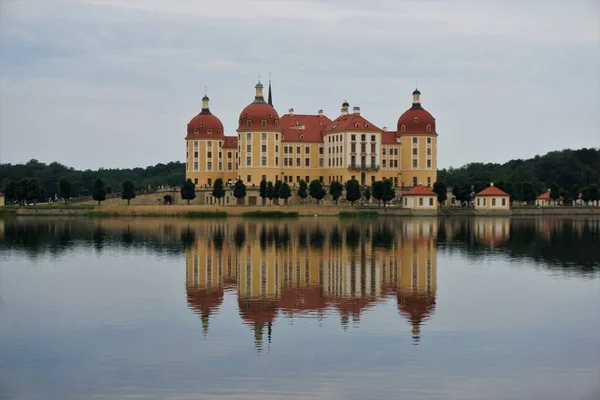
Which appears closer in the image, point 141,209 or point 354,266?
point 354,266

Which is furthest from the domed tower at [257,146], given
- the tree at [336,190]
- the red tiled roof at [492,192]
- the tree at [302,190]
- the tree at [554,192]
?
the tree at [554,192]

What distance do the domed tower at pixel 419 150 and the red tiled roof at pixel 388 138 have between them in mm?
938

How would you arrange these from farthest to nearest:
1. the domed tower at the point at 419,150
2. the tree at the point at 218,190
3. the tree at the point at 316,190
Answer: the domed tower at the point at 419,150, the tree at the point at 218,190, the tree at the point at 316,190

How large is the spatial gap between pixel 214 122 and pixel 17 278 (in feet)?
206

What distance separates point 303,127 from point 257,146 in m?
6.90

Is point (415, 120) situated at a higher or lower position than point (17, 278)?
higher

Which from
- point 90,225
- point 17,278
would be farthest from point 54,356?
point 90,225

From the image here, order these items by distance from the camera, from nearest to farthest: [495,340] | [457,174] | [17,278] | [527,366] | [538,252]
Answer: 1. [527,366]
2. [495,340]
3. [17,278]
4. [538,252]
5. [457,174]

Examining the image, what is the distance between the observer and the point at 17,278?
25.5 metres

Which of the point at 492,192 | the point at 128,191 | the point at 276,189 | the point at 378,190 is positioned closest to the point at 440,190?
the point at 492,192

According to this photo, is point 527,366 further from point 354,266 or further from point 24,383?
point 354,266

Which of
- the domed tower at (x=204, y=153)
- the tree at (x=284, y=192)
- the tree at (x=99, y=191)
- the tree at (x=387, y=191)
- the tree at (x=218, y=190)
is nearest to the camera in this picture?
the tree at (x=99, y=191)

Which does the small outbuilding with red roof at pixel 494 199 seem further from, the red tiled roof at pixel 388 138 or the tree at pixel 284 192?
the tree at pixel 284 192

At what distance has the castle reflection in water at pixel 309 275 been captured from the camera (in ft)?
65.2
